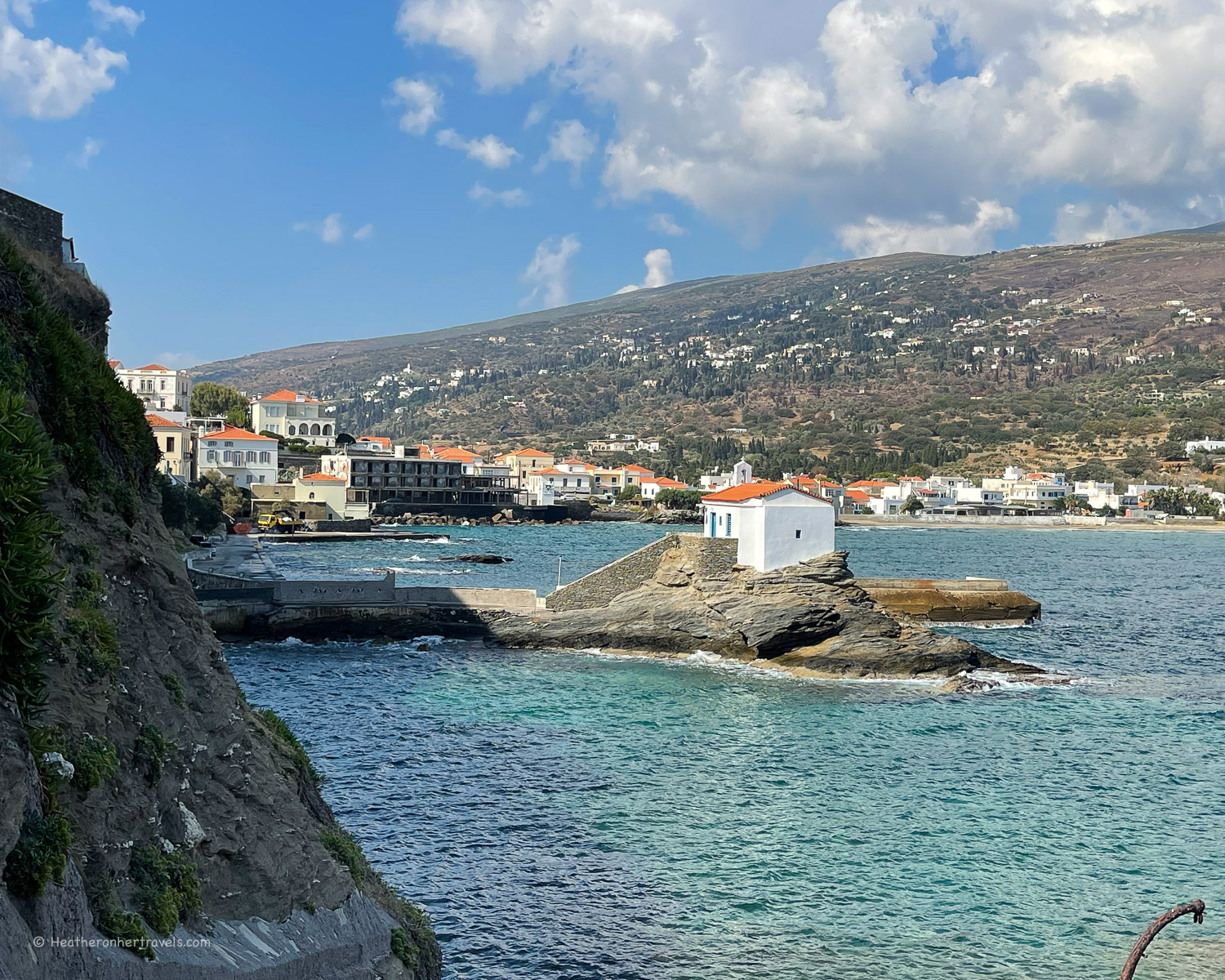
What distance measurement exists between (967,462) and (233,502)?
121 metres

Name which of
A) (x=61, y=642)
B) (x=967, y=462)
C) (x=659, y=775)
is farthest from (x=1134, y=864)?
(x=967, y=462)

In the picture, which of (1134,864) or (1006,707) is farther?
(1006,707)

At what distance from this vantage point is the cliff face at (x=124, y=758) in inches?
216

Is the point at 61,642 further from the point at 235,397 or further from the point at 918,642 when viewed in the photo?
the point at 235,397

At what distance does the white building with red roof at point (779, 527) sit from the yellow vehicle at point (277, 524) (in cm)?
5607

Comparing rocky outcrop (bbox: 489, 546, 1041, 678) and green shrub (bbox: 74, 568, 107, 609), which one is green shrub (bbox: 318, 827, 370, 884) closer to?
green shrub (bbox: 74, 568, 107, 609)

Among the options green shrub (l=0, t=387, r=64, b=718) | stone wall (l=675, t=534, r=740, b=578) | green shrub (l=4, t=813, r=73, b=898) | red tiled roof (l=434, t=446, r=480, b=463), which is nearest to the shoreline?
red tiled roof (l=434, t=446, r=480, b=463)

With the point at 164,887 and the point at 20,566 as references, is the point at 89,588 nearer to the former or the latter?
the point at 164,887

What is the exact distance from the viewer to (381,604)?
35.7 metres

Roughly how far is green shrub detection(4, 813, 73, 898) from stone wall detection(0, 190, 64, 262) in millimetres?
6640

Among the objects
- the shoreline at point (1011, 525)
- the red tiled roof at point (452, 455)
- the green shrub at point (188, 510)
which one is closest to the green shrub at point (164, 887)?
the green shrub at point (188, 510)

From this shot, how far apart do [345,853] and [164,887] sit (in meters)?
2.16

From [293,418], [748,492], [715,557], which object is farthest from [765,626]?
[293,418]

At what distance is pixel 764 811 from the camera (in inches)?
683
